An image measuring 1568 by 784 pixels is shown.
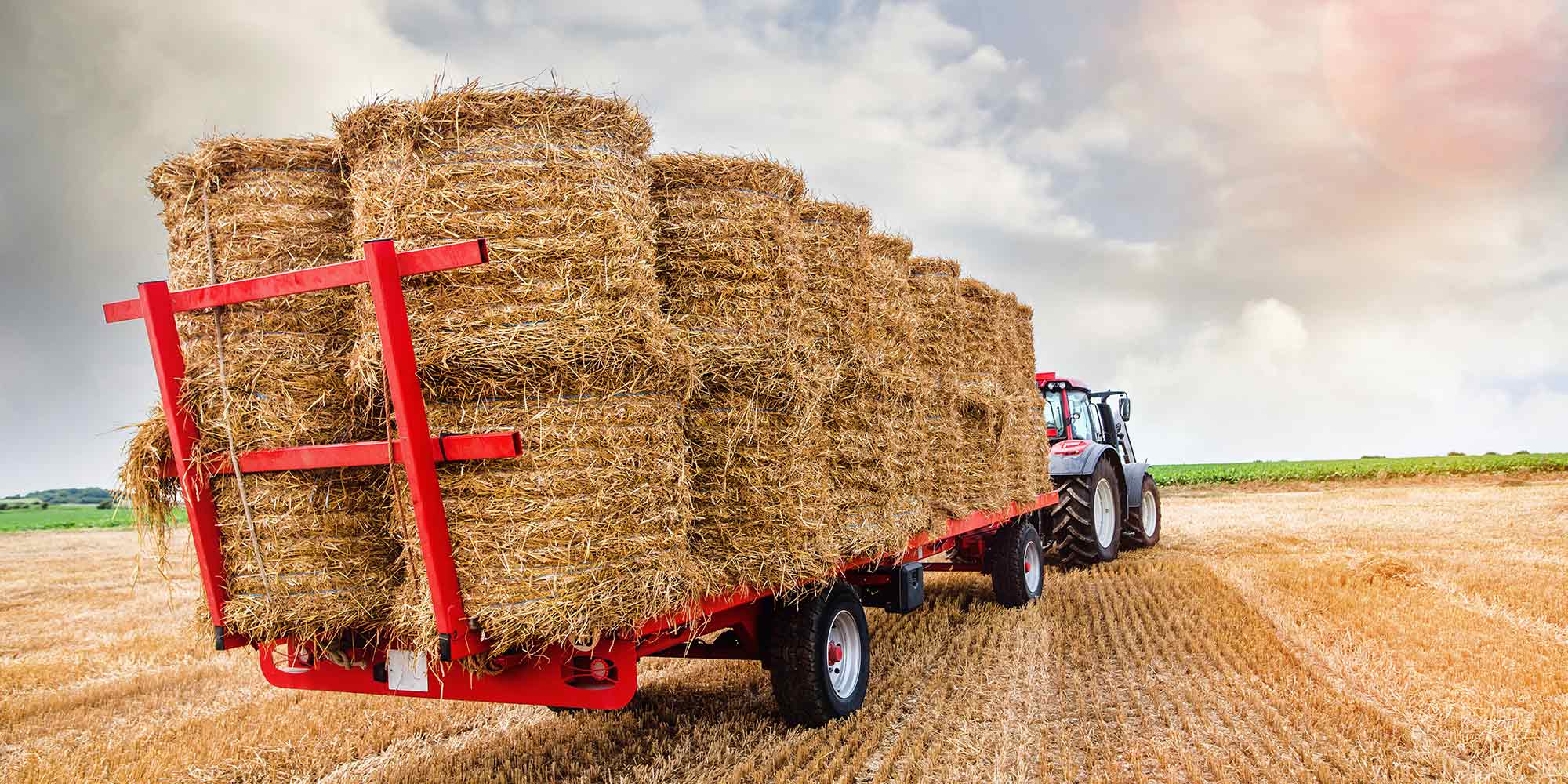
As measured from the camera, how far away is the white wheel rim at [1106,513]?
13.0 metres

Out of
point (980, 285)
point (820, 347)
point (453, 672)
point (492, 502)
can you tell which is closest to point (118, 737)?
point (453, 672)

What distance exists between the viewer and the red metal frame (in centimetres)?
391

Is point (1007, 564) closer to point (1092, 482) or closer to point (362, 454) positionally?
point (1092, 482)

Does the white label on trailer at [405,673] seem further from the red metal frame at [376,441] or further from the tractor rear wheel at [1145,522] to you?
the tractor rear wheel at [1145,522]

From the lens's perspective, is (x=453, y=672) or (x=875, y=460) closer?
(x=453, y=672)

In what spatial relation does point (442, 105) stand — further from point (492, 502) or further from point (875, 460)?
point (875, 460)

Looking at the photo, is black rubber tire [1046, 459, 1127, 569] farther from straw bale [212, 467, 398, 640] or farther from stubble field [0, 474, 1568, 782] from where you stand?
straw bale [212, 467, 398, 640]

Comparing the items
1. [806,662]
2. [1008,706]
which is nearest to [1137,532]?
[1008,706]

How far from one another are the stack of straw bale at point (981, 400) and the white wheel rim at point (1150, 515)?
6710mm

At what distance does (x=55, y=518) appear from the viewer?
1655 inches

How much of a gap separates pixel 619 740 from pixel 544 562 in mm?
2074

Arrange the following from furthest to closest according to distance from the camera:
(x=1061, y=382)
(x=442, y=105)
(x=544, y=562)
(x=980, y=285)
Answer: (x=1061, y=382), (x=980, y=285), (x=442, y=105), (x=544, y=562)

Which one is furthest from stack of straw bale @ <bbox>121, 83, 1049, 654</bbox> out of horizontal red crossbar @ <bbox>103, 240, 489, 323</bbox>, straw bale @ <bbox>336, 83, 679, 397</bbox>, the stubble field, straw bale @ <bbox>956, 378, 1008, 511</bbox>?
straw bale @ <bbox>956, 378, 1008, 511</bbox>

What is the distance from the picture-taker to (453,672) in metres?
4.54
